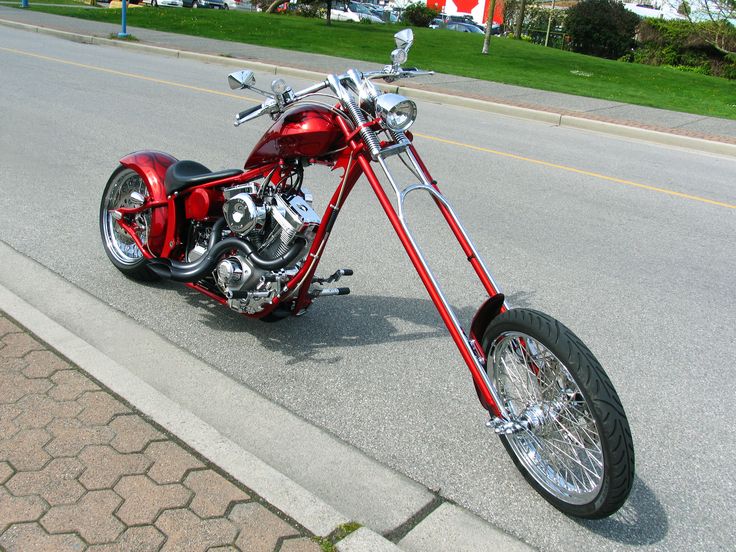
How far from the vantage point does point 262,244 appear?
14.3 feet

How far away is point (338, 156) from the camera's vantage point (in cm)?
406

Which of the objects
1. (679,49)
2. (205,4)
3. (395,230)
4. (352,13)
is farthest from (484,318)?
(205,4)

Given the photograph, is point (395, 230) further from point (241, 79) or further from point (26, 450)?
point (26, 450)

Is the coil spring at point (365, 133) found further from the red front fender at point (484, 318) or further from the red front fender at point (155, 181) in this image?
the red front fender at point (155, 181)

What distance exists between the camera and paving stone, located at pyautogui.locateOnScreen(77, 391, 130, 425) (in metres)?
3.59

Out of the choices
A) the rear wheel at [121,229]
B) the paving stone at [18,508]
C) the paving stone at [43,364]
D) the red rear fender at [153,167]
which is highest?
the red rear fender at [153,167]

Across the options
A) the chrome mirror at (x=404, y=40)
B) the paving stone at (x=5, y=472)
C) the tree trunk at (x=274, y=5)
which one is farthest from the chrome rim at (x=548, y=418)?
the tree trunk at (x=274, y=5)

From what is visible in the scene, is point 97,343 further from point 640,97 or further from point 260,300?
point 640,97

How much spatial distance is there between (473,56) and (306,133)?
832 inches

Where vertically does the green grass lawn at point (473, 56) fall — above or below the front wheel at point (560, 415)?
above

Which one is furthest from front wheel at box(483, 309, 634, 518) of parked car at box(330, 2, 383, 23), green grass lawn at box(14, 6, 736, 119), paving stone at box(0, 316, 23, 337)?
parked car at box(330, 2, 383, 23)

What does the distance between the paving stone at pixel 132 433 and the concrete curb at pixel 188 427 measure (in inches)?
2.5

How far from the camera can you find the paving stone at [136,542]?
2836mm

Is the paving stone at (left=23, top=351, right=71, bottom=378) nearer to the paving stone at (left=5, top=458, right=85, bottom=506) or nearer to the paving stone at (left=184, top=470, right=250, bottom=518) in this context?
the paving stone at (left=5, top=458, right=85, bottom=506)
